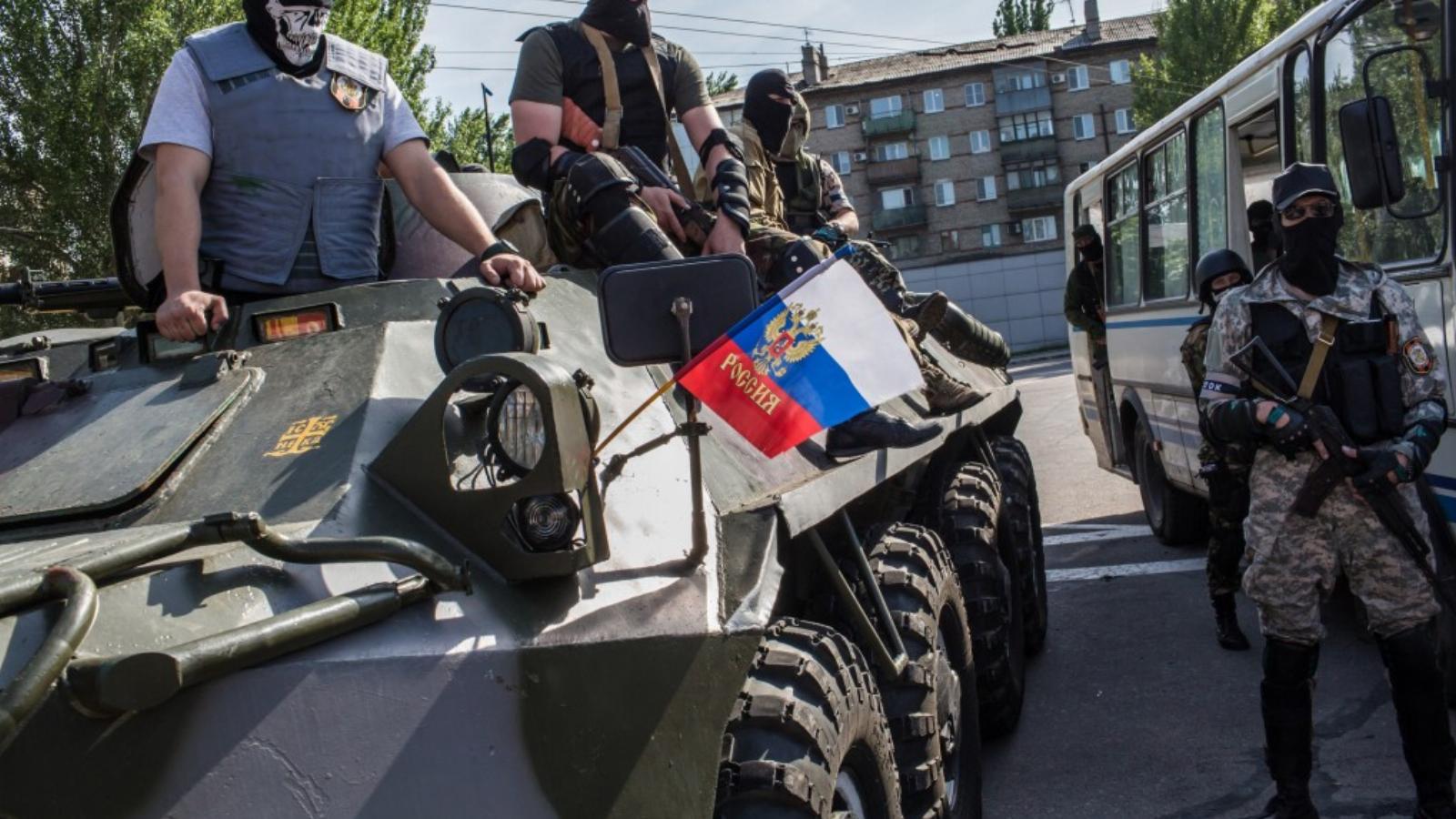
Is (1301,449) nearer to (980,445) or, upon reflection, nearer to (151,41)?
(980,445)

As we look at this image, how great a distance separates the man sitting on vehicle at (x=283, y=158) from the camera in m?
4.14

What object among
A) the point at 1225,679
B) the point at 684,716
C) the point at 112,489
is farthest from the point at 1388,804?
the point at 112,489

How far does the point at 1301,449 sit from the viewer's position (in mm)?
4727

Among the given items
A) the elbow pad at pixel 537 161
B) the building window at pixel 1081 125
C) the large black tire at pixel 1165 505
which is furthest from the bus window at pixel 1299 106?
the building window at pixel 1081 125

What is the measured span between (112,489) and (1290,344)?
3.42 metres

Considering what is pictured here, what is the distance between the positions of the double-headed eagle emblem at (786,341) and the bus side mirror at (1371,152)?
3.34 m

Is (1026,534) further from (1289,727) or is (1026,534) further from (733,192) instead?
(733,192)

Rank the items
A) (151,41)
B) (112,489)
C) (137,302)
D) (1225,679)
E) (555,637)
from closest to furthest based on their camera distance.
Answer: (555,637) → (112,489) → (137,302) → (1225,679) → (151,41)

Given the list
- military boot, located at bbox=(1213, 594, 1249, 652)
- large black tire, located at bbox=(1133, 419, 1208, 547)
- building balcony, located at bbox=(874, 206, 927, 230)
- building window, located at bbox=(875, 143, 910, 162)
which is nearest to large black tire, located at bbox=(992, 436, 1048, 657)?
military boot, located at bbox=(1213, 594, 1249, 652)

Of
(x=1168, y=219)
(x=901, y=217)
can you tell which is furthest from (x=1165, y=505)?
(x=901, y=217)

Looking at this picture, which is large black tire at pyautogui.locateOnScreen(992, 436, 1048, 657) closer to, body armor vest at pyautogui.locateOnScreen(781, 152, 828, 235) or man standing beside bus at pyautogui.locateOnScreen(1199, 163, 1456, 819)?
body armor vest at pyautogui.locateOnScreen(781, 152, 828, 235)

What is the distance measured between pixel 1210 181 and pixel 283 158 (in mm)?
6196

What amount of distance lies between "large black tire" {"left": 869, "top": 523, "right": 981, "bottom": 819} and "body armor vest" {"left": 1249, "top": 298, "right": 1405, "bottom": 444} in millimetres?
1250

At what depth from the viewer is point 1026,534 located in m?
7.21
